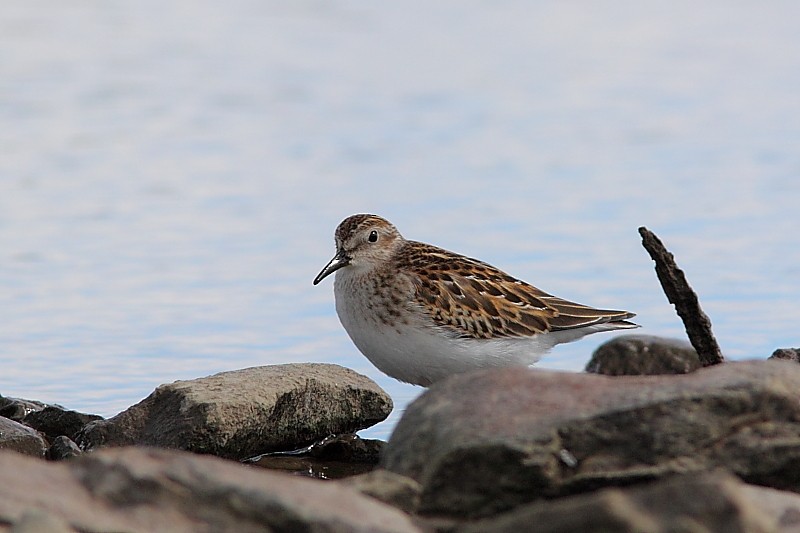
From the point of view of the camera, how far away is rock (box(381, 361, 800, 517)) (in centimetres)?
562

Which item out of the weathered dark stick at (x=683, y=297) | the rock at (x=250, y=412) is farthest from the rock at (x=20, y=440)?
the weathered dark stick at (x=683, y=297)

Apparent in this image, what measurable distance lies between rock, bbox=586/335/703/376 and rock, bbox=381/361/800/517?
4.51 m

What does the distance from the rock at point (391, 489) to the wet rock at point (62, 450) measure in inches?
120

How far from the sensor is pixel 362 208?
1440 cm

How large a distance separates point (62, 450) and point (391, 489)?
325 cm

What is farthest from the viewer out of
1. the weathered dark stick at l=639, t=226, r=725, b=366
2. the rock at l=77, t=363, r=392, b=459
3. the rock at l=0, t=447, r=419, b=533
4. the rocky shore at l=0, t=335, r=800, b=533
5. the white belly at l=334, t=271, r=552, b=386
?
the white belly at l=334, t=271, r=552, b=386

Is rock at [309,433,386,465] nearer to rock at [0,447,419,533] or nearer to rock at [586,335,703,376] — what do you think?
rock at [586,335,703,376]

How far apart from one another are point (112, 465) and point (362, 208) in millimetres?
9558

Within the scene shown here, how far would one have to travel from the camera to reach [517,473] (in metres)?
5.61

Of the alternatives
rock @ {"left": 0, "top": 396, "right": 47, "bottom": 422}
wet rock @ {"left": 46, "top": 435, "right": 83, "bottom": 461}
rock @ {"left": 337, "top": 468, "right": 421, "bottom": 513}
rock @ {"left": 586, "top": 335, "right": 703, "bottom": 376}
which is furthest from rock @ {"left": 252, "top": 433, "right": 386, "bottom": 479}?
rock @ {"left": 337, "top": 468, "right": 421, "bottom": 513}

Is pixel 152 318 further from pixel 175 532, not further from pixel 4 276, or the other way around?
pixel 175 532

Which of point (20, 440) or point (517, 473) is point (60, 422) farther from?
point (517, 473)

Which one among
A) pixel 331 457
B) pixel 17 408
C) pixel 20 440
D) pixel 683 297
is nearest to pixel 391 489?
pixel 683 297

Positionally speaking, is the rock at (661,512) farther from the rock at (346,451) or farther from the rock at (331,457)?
the rock at (346,451)
